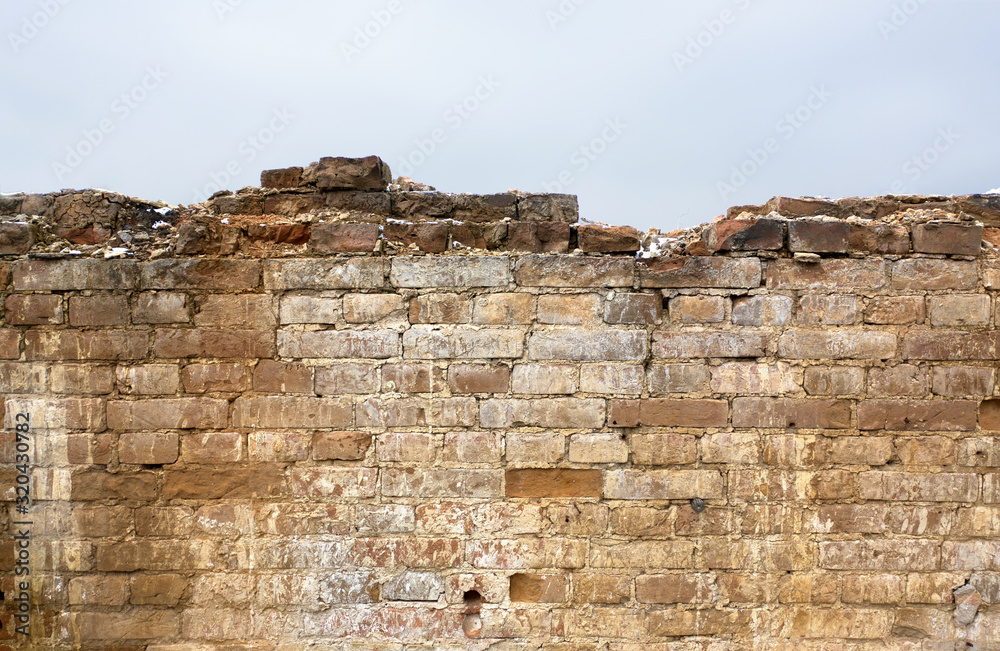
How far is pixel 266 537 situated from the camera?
3.72 m

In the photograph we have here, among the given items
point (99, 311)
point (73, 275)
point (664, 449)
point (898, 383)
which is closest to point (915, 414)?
point (898, 383)

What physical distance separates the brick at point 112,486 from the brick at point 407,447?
1.52m

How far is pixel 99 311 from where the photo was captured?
379cm

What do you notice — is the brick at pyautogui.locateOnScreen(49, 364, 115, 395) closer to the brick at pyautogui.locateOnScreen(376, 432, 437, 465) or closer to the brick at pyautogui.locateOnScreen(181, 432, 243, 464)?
the brick at pyautogui.locateOnScreen(181, 432, 243, 464)

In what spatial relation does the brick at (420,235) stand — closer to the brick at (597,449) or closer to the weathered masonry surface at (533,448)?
the weathered masonry surface at (533,448)

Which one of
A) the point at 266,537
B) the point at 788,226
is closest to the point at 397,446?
the point at 266,537

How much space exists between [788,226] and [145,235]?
432 cm

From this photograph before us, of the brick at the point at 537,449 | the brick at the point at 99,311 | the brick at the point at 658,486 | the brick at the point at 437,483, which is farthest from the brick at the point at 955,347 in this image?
the brick at the point at 99,311

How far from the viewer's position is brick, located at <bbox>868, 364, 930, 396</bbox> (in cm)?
371

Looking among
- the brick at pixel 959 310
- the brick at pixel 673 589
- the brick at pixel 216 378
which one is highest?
the brick at pixel 959 310

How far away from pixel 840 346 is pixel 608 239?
165 centimetres

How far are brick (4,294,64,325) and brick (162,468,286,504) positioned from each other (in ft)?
4.18

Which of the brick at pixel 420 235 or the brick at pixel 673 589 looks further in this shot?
the brick at pixel 420 235

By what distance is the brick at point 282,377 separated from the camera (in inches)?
147
